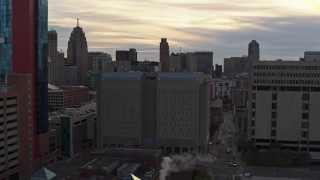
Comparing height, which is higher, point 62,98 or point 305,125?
point 62,98

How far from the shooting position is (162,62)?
198500 millimetres

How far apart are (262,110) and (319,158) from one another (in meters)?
11.2

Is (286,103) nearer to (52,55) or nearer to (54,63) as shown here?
(54,63)

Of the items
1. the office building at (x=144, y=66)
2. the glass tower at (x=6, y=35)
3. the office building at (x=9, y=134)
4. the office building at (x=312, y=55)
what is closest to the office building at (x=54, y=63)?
the office building at (x=144, y=66)

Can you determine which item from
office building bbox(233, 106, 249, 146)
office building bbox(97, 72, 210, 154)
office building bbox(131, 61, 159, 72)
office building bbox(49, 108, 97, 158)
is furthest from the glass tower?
office building bbox(131, 61, 159, 72)

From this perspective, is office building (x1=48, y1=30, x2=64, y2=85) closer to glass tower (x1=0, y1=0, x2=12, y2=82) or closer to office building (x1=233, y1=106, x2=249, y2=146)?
office building (x1=233, y1=106, x2=249, y2=146)

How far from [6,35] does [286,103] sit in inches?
1700

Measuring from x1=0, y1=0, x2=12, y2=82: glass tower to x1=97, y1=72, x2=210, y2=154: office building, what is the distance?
17.4 metres

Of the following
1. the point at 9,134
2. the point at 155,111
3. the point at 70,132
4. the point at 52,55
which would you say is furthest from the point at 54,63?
the point at 9,134

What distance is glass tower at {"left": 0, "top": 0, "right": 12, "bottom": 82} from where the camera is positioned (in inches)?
2387

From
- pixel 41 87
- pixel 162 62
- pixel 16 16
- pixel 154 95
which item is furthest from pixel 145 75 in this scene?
pixel 162 62

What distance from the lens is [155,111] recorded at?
246 feet

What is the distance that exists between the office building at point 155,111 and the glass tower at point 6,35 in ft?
56.9

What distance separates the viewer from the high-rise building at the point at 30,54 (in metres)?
60.3
